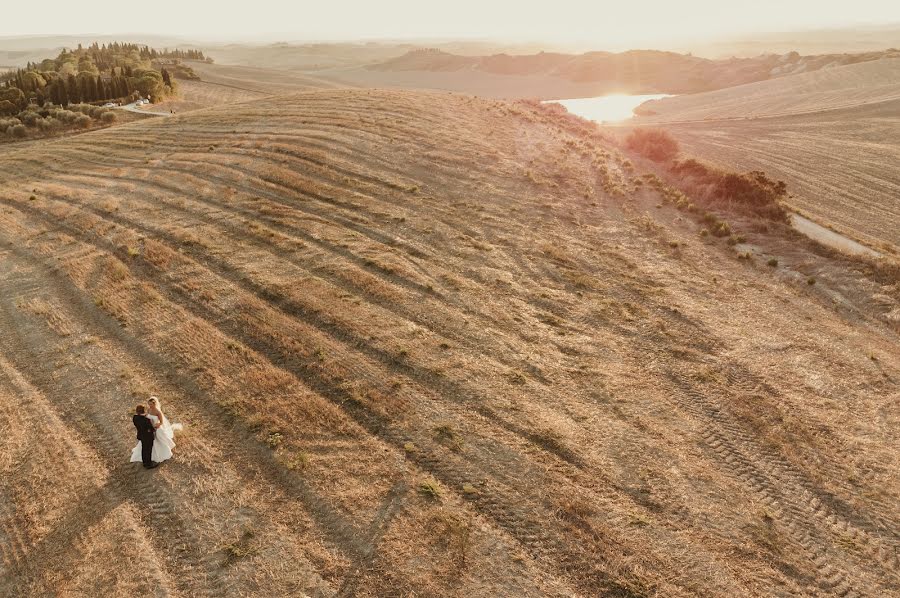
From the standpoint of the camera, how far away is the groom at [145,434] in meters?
11.6

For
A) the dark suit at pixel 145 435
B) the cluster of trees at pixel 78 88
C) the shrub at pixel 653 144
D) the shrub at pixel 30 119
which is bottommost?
the dark suit at pixel 145 435

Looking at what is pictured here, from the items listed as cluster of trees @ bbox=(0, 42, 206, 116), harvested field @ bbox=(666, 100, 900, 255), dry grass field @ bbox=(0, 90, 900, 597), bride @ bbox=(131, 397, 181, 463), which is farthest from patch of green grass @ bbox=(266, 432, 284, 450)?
cluster of trees @ bbox=(0, 42, 206, 116)

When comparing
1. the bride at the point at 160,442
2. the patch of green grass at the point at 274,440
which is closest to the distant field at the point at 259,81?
the bride at the point at 160,442

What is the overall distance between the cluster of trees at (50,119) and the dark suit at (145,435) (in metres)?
49.4

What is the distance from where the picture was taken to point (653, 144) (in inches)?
1651

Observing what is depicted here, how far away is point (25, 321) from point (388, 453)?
14.8m

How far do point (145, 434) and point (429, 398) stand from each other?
7.38 meters

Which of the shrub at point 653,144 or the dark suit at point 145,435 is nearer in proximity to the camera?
the dark suit at point 145,435

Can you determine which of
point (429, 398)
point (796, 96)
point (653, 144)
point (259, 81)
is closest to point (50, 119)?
point (429, 398)

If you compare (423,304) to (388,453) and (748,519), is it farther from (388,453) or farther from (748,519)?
(748,519)

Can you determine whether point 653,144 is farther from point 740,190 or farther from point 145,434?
point 145,434

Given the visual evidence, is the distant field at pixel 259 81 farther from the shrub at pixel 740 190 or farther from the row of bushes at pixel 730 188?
the shrub at pixel 740 190

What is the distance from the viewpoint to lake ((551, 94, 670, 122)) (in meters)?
87.9

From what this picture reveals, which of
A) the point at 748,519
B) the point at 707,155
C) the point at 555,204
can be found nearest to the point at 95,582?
the point at 748,519
